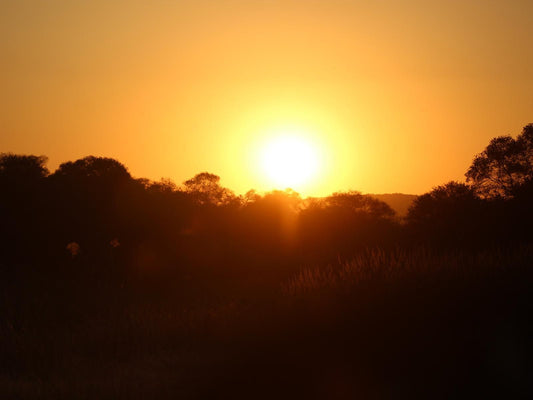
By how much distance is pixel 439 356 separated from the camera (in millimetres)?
11516

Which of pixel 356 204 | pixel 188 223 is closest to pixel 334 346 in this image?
pixel 188 223

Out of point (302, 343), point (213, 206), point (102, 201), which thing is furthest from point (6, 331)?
point (213, 206)

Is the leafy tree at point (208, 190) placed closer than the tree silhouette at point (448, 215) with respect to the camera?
No

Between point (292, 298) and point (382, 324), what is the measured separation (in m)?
2.93

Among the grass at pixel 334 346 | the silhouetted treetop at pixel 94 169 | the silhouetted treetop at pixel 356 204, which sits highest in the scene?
the silhouetted treetop at pixel 94 169

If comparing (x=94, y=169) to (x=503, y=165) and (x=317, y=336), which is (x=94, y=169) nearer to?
(x=503, y=165)

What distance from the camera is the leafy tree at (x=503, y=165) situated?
44000mm

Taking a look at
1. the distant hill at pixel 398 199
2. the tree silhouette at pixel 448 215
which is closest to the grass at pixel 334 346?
the tree silhouette at pixel 448 215

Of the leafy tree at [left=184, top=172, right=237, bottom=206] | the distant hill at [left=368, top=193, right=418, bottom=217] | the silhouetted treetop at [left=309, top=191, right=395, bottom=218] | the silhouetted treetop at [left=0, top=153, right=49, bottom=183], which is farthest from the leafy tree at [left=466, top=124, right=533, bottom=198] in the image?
the distant hill at [left=368, top=193, right=418, bottom=217]

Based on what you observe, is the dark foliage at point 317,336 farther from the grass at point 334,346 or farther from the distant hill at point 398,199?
the distant hill at point 398,199

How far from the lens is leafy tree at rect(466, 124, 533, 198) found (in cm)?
4400

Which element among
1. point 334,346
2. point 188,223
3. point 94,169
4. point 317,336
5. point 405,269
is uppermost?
point 94,169

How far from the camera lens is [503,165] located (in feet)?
148

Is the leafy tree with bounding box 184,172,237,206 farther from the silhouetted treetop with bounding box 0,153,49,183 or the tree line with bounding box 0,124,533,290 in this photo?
the silhouetted treetop with bounding box 0,153,49,183
